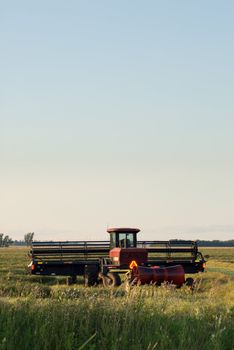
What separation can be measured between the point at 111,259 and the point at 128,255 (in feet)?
4.24

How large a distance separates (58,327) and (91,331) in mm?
553

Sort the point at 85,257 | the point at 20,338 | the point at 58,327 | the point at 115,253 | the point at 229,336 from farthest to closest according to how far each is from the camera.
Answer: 1. the point at 85,257
2. the point at 115,253
3. the point at 229,336
4. the point at 58,327
5. the point at 20,338

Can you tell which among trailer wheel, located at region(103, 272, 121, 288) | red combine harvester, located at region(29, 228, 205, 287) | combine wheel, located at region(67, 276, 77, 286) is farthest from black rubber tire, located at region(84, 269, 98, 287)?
combine wheel, located at region(67, 276, 77, 286)

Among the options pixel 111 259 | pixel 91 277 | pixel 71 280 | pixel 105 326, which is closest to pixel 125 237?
pixel 111 259

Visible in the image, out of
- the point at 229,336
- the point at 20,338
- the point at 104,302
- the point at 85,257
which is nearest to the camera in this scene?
the point at 20,338

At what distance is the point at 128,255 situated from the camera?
27609 millimetres

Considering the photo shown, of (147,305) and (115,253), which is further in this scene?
(115,253)

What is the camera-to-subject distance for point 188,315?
35.6 ft

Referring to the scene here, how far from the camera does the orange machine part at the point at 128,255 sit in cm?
2738

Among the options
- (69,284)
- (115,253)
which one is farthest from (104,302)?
(69,284)

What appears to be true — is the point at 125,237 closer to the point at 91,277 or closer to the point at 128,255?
the point at 128,255

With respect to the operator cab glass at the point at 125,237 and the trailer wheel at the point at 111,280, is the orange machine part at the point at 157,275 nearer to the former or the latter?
the trailer wheel at the point at 111,280

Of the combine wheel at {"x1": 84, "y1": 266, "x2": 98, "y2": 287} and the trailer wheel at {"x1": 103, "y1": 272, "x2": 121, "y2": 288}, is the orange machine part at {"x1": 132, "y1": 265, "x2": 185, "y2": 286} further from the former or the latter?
the combine wheel at {"x1": 84, "y1": 266, "x2": 98, "y2": 287}

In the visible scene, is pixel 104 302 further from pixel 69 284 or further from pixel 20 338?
pixel 69 284
